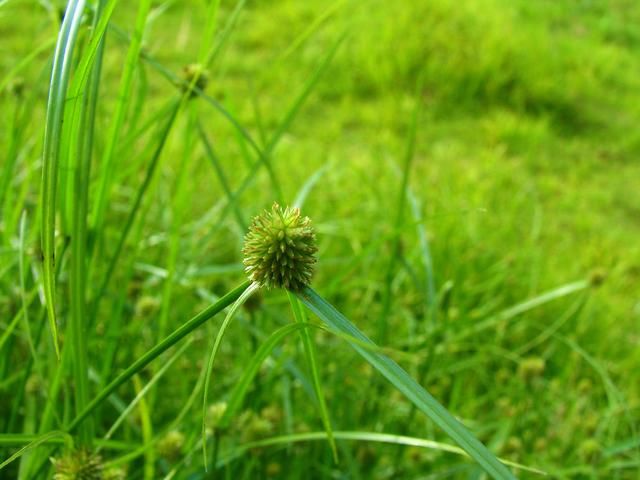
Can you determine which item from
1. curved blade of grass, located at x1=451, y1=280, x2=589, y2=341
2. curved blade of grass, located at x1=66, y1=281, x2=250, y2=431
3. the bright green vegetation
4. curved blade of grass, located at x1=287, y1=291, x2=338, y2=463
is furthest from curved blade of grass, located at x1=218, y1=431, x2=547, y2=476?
curved blade of grass, located at x1=451, y1=280, x2=589, y2=341

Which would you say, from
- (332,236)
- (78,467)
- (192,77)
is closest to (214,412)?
(78,467)

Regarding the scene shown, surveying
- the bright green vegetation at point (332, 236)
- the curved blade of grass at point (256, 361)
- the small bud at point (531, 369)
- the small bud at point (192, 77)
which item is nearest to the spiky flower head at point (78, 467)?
the bright green vegetation at point (332, 236)

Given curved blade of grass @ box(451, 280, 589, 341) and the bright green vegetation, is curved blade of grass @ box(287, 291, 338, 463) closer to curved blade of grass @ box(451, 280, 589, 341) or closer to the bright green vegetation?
the bright green vegetation

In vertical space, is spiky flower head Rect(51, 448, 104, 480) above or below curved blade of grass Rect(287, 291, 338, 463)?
below

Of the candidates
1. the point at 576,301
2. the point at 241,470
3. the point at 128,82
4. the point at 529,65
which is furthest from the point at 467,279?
the point at 529,65

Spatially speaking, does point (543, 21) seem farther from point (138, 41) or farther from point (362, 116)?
point (138, 41)

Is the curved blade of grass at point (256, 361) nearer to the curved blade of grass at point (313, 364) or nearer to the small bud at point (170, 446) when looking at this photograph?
the curved blade of grass at point (313, 364)
